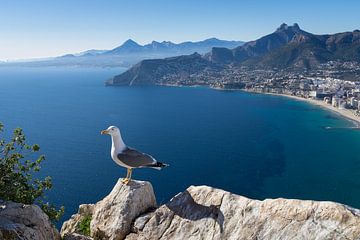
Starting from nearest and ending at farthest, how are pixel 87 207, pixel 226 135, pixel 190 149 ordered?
pixel 87 207 → pixel 190 149 → pixel 226 135

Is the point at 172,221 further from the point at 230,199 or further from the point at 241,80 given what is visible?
the point at 241,80

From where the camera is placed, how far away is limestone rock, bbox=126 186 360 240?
7414 mm

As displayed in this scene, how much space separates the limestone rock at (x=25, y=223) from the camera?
783cm

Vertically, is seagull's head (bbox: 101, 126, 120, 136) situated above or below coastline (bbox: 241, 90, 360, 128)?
above

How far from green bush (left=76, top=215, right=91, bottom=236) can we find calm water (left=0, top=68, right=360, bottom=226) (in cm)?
2699

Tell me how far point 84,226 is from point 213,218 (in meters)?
4.13

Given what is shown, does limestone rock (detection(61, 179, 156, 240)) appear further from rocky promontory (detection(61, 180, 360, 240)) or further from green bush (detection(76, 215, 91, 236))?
green bush (detection(76, 215, 91, 236))

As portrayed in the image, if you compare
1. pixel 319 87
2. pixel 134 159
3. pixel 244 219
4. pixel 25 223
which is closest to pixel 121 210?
pixel 134 159

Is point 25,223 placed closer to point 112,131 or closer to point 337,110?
point 112,131

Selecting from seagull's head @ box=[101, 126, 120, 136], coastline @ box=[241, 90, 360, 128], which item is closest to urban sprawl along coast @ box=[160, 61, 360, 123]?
coastline @ box=[241, 90, 360, 128]

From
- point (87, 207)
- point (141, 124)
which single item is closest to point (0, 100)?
point (141, 124)

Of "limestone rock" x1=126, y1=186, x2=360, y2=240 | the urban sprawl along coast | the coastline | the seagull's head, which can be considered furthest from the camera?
the urban sprawl along coast

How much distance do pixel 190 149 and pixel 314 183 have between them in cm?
2209

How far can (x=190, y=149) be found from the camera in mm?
64562
